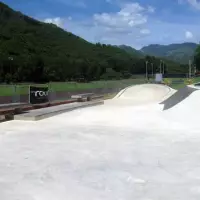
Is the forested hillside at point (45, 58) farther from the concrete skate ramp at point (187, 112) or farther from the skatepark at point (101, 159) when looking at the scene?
the skatepark at point (101, 159)

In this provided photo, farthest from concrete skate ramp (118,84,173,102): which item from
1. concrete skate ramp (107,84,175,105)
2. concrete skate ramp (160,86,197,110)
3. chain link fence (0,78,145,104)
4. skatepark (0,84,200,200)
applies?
skatepark (0,84,200,200)

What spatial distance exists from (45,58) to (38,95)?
230 ft

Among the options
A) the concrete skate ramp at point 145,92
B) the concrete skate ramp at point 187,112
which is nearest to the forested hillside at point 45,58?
the concrete skate ramp at point 145,92

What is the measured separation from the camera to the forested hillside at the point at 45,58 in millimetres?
71794

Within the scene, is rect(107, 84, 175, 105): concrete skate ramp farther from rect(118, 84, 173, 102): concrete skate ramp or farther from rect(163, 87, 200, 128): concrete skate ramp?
rect(163, 87, 200, 128): concrete skate ramp

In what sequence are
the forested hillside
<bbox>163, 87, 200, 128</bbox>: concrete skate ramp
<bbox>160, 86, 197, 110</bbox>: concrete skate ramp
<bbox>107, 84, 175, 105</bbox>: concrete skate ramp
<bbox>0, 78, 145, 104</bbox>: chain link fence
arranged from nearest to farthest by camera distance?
<bbox>163, 87, 200, 128</bbox>: concrete skate ramp → <bbox>160, 86, 197, 110</bbox>: concrete skate ramp → <bbox>0, 78, 145, 104</bbox>: chain link fence → <bbox>107, 84, 175, 105</bbox>: concrete skate ramp → the forested hillside

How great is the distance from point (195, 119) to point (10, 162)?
31.5ft

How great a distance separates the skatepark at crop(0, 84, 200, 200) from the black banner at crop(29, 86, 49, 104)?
5892 millimetres

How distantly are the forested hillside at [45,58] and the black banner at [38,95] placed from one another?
42481 mm

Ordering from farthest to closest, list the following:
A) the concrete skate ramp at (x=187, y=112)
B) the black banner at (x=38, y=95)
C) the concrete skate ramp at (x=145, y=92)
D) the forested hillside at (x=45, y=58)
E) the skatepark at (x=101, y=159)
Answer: the forested hillside at (x=45, y=58), the concrete skate ramp at (x=145, y=92), the black banner at (x=38, y=95), the concrete skate ramp at (x=187, y=112), the skatepark at (x=101, y=159)

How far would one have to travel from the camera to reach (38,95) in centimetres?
2316

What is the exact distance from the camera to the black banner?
2235 cm

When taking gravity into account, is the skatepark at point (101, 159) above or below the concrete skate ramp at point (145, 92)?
below

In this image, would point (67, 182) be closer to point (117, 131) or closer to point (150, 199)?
point (150, 199)
